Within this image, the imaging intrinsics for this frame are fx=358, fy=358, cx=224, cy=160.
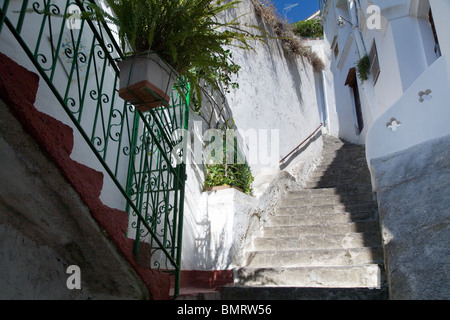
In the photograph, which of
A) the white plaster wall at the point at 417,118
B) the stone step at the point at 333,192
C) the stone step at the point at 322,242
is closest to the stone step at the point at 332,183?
the stone step at the point at 333,192

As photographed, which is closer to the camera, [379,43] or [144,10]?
[144,10]

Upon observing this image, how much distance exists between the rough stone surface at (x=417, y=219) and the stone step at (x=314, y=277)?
515 mm

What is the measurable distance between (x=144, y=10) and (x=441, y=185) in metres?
2.69

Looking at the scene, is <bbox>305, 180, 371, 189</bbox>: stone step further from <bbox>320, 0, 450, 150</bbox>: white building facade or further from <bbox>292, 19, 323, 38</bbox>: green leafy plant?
<bbox>292, 19, 323, 38</bbox>: green leafy plant

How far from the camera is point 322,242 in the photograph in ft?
13.5

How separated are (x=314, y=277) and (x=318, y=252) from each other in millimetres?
425

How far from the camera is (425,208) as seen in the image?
290 centimetres

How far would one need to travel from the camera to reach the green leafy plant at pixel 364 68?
778 centimetres

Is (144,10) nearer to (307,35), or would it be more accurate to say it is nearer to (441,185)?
(441,185)

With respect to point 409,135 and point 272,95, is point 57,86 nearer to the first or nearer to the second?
point 409,135

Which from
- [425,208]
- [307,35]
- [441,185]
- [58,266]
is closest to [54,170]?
[58,266]

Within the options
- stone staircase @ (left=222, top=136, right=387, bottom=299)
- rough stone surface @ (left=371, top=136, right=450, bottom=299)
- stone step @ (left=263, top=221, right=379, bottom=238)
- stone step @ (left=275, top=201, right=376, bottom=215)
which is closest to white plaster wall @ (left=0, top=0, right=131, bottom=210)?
stone staircase @ (left=222, top=136, right=387, bottom=299)

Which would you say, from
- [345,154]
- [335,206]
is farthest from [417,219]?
[345,154]

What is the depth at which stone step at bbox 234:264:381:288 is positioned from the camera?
3285mm
